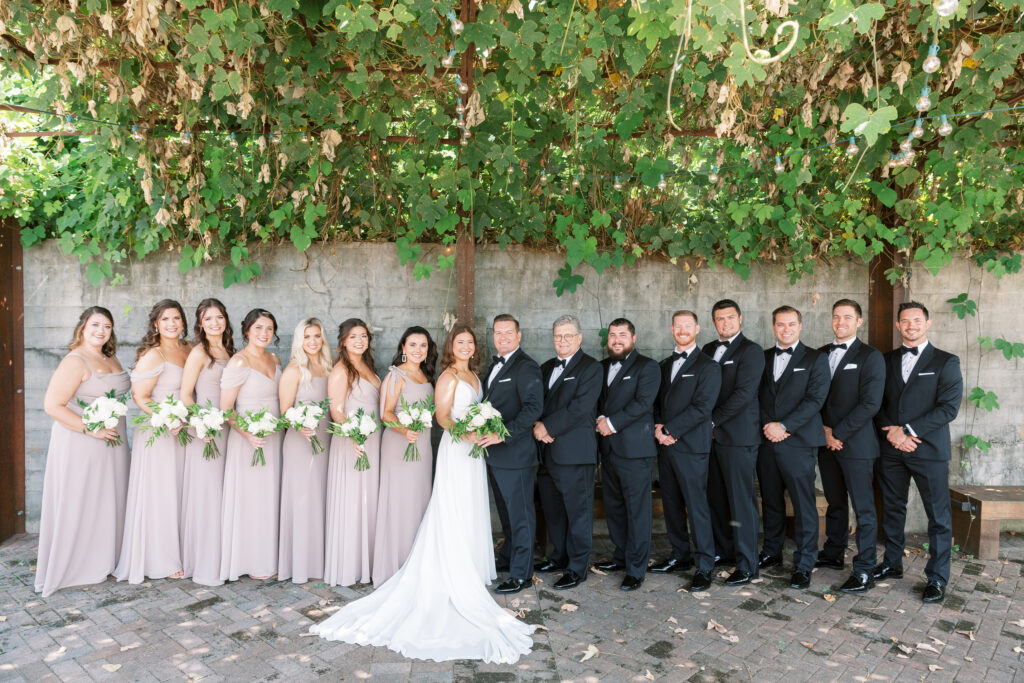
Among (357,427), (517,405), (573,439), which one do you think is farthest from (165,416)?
(573,439)

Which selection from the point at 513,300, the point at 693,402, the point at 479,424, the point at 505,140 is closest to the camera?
the point at 479,424

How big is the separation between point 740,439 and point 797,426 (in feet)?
1.48

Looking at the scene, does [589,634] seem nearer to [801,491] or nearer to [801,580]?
[801,580]

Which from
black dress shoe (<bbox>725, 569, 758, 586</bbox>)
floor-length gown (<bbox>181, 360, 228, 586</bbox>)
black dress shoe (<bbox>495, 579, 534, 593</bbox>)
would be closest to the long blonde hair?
floor-length gown (<bbox>181, 360, 228, 586</bbox>)

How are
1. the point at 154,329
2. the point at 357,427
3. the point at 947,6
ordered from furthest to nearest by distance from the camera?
the point at 154,329
the point at 357,427
the point at 947,6

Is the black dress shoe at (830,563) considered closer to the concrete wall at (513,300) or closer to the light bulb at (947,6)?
the concrete wall at (513,300)

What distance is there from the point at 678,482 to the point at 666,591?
867 mm

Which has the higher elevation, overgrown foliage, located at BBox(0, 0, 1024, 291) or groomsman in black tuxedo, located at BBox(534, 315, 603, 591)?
overgrown foliage, located at BBox(0, 0, 1024, 291)

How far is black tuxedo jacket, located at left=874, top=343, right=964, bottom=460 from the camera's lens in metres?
4.97

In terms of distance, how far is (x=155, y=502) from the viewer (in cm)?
512

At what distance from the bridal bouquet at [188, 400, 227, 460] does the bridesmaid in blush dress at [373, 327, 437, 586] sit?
1.22 meters

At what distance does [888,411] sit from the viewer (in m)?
5.28

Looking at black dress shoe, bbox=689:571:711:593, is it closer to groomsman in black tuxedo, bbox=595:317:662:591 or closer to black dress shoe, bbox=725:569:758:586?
black dress shoe, bbox=725:569:758:586

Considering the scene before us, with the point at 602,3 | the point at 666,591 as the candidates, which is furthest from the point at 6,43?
the point at 666,591
